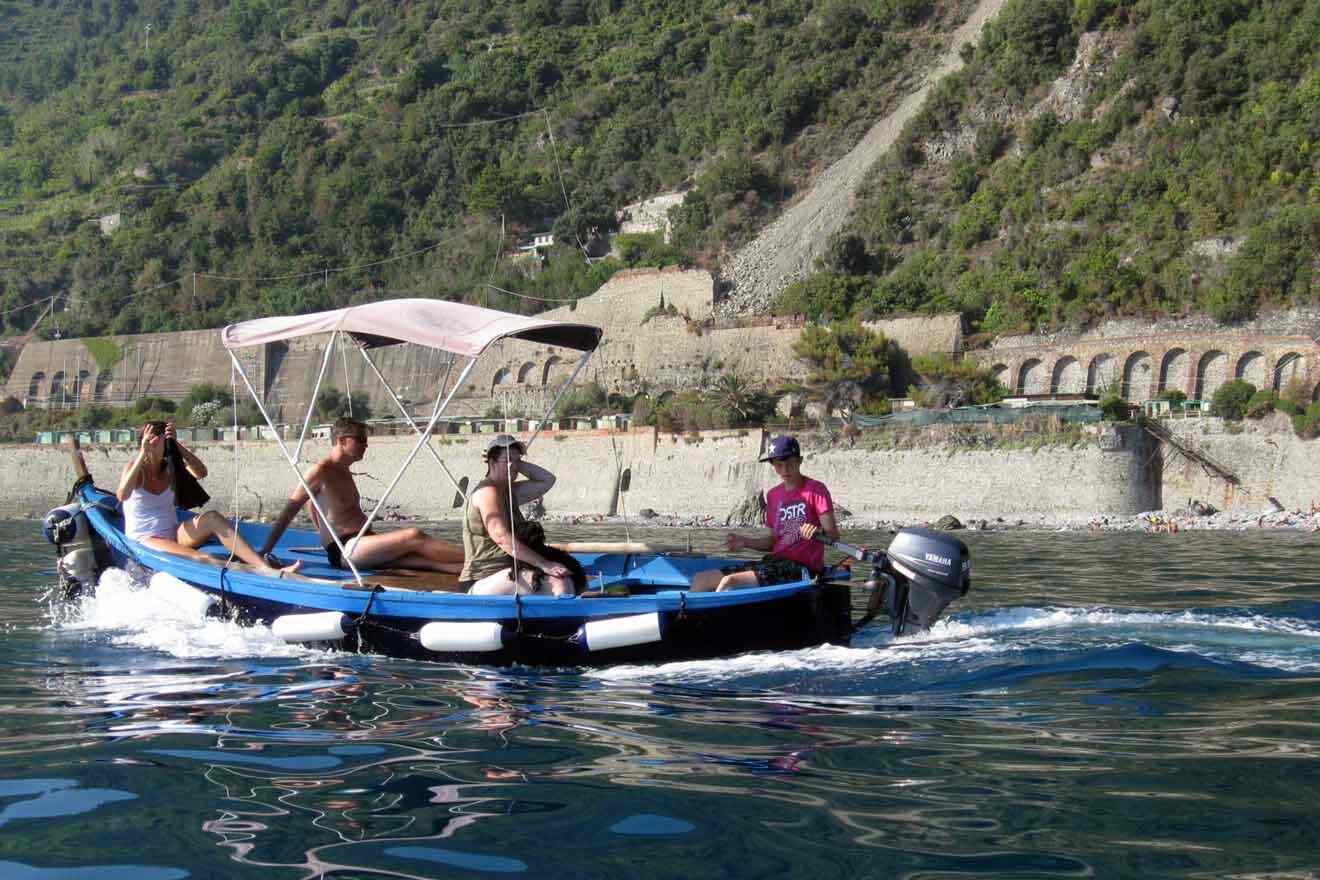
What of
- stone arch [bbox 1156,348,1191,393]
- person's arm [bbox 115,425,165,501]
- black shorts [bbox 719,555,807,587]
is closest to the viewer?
black shorts [bbox 719,555,807,587]

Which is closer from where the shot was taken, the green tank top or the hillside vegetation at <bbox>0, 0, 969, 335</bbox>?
the green tank top

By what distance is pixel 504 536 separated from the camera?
9.17 m

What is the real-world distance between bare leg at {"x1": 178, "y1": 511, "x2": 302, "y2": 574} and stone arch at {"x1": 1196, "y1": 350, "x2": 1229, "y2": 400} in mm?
33835

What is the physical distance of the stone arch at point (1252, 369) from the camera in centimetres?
3836

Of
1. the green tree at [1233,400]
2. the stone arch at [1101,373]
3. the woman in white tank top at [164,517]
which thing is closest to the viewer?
the woman in white tank top at [164,517]

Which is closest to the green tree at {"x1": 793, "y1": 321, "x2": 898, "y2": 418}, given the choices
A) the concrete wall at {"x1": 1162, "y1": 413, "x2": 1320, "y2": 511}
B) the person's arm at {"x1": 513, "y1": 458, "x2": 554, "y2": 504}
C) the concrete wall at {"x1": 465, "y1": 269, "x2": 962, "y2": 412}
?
the concrete wall at {"x1": 465, "y1": 269, "x2": 962, "y2": 412}

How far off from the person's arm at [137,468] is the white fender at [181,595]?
696mm

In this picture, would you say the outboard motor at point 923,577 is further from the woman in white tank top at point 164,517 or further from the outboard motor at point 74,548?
the outboard motor at point 74,548

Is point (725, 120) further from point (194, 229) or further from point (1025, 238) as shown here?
point (194, 229)

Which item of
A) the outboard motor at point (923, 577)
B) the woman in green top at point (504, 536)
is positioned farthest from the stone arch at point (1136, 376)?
the woman in green top at point (504, 536)

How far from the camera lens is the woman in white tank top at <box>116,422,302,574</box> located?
10.4 m

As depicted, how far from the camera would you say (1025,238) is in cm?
5284

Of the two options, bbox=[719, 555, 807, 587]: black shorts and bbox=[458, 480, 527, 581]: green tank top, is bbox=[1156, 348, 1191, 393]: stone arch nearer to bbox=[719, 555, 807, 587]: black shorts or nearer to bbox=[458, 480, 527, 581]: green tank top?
bbox=[719, 555, 807, 587]: black shorts

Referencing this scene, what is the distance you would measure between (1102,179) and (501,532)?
4909 cm
